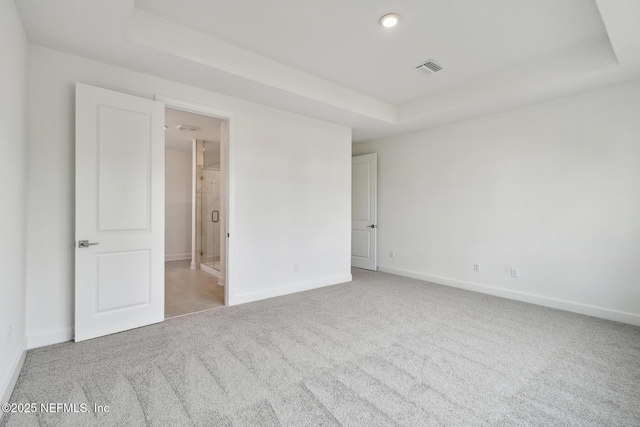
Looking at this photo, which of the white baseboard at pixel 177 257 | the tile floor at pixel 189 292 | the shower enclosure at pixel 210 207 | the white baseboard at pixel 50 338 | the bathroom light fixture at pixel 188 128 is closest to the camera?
the white baseboard at pixel 50 338

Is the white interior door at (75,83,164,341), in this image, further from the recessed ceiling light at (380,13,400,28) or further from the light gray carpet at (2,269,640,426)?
the recessed ceiling light at (380,13,400,28)

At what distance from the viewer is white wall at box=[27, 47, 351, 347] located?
2.54 m

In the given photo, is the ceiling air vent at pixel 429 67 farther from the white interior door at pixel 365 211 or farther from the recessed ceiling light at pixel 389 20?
the white interior door at pixel 365 211

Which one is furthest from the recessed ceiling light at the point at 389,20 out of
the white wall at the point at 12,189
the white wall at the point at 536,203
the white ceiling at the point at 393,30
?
the white wall at the point at 12,189

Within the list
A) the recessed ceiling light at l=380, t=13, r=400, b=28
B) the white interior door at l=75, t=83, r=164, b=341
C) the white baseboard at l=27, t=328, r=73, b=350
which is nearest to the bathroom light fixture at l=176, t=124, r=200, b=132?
the white interior door at l=75, t=83, r=164, b=341

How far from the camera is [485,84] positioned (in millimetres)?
3676

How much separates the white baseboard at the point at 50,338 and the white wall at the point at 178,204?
459cm

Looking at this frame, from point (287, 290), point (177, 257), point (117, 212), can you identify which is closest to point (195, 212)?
point (177, 257)

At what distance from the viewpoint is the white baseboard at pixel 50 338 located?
2467 mm

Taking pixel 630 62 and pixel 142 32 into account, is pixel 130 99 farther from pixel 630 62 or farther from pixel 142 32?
pixel 630 62

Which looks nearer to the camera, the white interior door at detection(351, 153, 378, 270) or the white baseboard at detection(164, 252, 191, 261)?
the white interior door at detection(351, 153, 378, 270)

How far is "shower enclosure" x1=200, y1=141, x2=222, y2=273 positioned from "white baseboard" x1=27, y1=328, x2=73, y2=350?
328cm

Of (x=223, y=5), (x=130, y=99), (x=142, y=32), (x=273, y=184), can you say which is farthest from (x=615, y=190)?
(x=130, y=99)

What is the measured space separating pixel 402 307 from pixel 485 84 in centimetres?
A: 298
